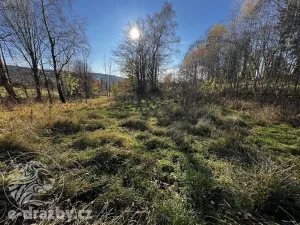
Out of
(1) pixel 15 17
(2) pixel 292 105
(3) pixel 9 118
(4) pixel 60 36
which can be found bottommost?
(3) pixel 9 118

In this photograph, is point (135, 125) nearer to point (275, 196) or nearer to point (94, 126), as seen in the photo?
point (94, 126)

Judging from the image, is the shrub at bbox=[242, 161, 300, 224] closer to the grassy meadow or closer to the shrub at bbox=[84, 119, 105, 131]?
the grassy meadow

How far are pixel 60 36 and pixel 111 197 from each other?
39.1ft

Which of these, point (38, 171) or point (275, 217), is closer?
point (275, 217)

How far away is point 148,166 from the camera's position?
2707 mm

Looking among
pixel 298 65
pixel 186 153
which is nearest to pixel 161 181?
pixel 186 153

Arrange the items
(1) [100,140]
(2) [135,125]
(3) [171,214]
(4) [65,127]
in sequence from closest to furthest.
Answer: (3) [171,214] → (1) [100,140] → (4) [65,127] → (2) [135,125]

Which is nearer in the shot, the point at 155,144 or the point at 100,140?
the point at 100,140

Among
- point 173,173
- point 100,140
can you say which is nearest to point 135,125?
point 100,140

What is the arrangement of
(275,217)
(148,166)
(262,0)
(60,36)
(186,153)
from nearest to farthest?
(275,217) → (148,166) → (186,153) → (262,0) → (60,36)

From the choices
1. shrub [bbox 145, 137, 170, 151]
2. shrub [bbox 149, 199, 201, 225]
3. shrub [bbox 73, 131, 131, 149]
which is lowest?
shrub [bbox 149, 199, 201, 225]

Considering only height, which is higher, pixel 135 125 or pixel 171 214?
pixel 135 125

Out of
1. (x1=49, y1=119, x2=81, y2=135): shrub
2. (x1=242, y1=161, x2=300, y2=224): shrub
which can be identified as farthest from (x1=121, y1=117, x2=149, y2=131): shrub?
(x1=242, y1=161, x2=300, y2=224): shrub

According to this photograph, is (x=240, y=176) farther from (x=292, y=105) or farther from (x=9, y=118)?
(x=292, y=105)
